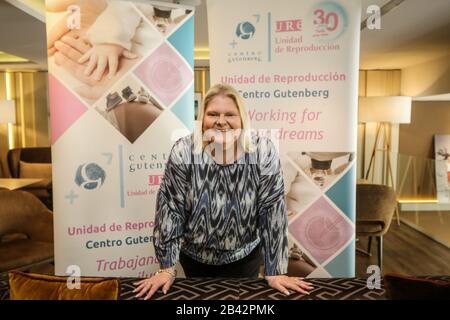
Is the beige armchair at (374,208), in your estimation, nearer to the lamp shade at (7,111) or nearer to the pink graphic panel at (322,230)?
the pink graphic panel at (322,230)

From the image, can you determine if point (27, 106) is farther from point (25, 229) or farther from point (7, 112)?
point (25, 229)

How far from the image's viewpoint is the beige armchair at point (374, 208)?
142 inches

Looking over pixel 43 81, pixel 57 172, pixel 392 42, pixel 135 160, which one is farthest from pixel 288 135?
pixel 43 81

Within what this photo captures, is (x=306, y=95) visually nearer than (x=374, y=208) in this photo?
Yes

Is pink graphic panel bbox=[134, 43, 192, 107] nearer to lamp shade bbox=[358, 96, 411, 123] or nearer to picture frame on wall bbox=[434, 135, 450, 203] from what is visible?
picture frame on wall bbox=[434, 135, 450, 203]

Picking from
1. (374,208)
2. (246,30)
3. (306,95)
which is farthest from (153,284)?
(374,208)

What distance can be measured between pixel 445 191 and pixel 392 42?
1.74 metres

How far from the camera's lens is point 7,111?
5918mm

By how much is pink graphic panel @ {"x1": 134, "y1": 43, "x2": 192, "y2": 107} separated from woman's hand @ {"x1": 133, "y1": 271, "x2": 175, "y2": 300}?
1049 mm

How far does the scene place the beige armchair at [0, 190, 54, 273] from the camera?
8.90ft

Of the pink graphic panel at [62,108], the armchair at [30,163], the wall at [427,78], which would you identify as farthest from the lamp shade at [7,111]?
the wall at [427,78]

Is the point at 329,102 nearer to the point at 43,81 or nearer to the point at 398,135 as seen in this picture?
the point at 398,135

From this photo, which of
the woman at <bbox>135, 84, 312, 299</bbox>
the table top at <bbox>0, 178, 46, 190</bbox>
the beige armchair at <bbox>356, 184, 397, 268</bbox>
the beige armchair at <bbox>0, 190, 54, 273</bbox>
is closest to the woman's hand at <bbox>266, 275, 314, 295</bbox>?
the woman at <bbox>135, 84, 312, 299</bbox>

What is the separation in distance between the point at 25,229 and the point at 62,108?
1360 mm
